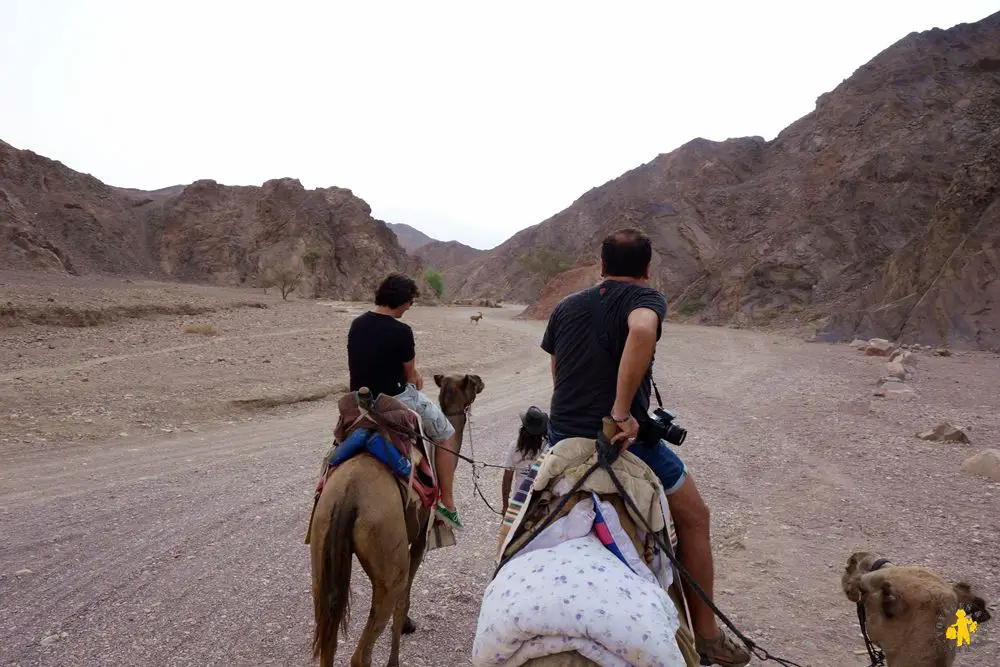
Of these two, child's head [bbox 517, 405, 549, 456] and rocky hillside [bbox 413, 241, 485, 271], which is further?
rocky hillside [bbox 413, 241, 485, 271]

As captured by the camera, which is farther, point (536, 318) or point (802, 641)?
point (536, 318)

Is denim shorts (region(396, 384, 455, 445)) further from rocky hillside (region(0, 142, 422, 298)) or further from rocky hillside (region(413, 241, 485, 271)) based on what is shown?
rocky hillside (region(413, 241, 485, 271))

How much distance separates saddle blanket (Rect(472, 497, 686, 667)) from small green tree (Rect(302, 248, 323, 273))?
63.6m

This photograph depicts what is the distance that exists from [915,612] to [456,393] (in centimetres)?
364

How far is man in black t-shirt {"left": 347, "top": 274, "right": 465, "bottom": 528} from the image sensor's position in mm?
4398

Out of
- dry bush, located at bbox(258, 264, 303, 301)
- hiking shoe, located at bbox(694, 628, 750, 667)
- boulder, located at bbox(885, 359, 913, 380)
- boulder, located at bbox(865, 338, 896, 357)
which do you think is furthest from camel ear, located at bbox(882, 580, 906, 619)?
dry bush, located at bbox(258, 264, 303, 301)

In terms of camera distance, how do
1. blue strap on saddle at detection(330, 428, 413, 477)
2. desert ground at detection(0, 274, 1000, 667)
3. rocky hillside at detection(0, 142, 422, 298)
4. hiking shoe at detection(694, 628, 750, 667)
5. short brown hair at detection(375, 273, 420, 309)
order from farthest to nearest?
rocky hillside at detection(0, 142, 422, 298) → short brown hair at detection(375, 273, 420, 309) → desert ground at detection(0, 274, 1000, 667) → blue strap on saddle at detection(330, 428, 413, 477) → hiking shoe at detection(694, 628, 750, 667)

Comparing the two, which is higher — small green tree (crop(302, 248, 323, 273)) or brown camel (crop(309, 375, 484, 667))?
small green tree (crop(302, 248, 323, 273))

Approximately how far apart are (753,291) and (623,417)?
132 feet

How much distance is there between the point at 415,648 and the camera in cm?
434

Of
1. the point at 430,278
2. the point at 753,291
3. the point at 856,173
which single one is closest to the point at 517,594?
the point at 753,291

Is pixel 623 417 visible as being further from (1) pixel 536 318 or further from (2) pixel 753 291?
(1) pixel 536 318

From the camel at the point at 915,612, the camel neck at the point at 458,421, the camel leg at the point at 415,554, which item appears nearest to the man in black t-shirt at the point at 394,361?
the camel leg at the point at 415,554

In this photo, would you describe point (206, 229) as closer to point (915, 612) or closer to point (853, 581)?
point (853, 581)
